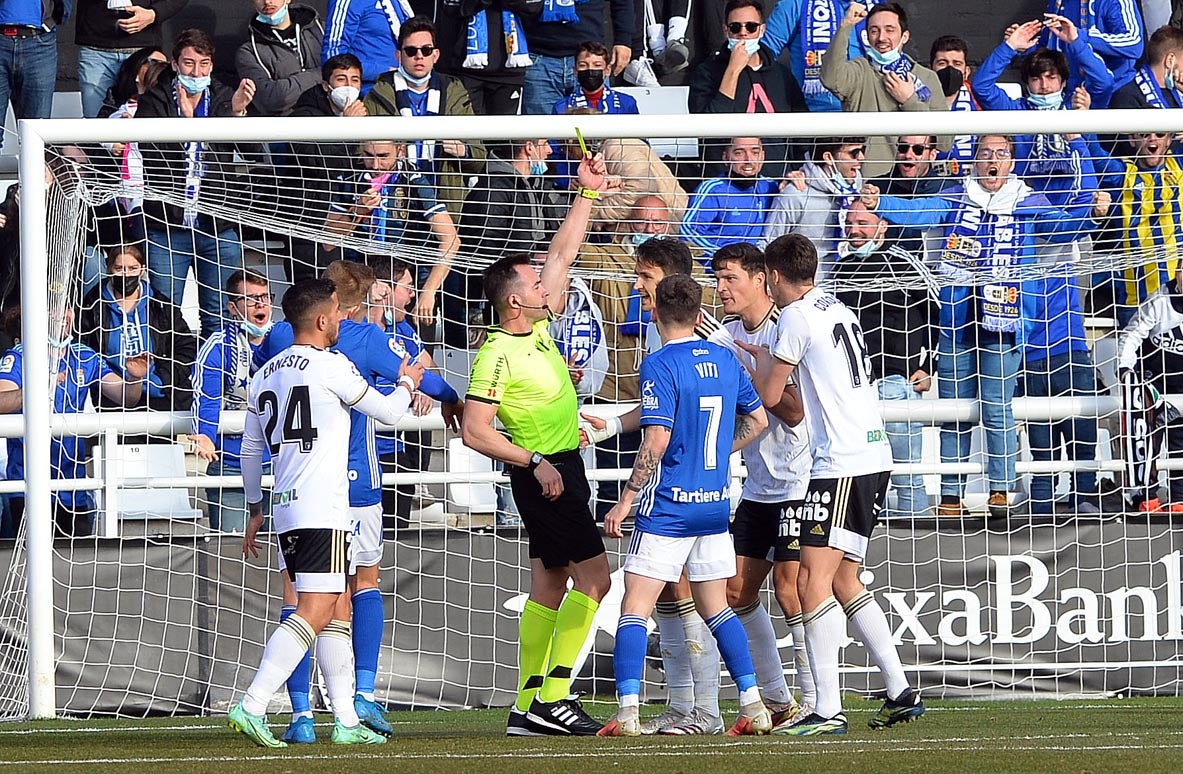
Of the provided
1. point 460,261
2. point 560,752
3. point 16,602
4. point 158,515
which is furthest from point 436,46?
point 560,752

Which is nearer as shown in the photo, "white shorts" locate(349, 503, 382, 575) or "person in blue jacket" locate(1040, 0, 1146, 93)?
"white shorts" locate(349, 503, 382, 575)

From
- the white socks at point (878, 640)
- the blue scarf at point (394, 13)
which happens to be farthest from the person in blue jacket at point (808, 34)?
the white socks at point (878, 640)

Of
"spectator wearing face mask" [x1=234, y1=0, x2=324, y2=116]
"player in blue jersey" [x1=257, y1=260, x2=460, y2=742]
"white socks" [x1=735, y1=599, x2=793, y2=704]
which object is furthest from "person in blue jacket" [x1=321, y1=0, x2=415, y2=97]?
"white socks" [x1=735, y1=599, x2=793, y2=704]

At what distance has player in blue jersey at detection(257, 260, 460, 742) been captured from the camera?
24.8ft

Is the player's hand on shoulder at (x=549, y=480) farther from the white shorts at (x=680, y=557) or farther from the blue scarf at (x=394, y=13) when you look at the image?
the blue scarf at (x=394, y=13)

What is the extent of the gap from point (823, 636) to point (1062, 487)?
4.43 metres

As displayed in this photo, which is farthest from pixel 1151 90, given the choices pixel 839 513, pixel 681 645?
pixel 681 645

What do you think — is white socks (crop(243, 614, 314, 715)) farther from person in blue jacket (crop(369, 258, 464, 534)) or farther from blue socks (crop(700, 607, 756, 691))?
person in blue jacket (crop(369, 258, 464, 534))

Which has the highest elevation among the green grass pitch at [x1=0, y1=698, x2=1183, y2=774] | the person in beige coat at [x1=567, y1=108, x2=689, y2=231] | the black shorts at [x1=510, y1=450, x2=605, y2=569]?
the person in beige coat at [x1=567, y1=108, x2=689, y2=231]

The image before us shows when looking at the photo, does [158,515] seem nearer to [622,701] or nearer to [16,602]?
[16,602]

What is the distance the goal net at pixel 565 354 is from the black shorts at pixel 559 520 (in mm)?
2345

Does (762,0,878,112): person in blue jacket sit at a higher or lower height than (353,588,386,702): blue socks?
higher

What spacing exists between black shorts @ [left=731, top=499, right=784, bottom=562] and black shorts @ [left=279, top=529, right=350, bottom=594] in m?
1.83

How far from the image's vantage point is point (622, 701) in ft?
22.6
